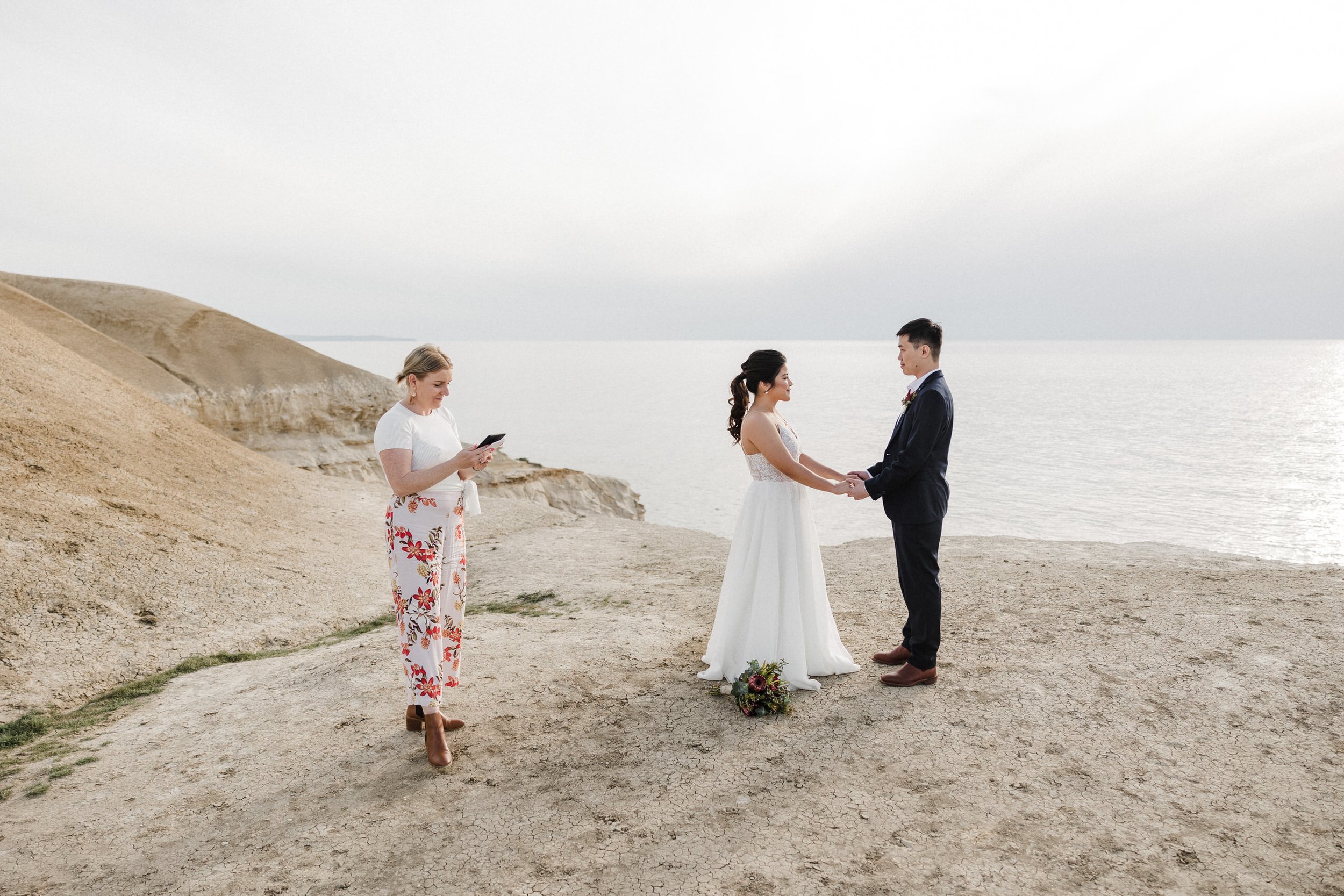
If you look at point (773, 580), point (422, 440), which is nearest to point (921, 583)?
point (773, 580)

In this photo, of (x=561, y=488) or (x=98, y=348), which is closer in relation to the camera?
(x=98, y=348)

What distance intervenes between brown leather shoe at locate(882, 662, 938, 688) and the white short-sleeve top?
378 cm

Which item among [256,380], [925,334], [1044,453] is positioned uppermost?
[256,380]

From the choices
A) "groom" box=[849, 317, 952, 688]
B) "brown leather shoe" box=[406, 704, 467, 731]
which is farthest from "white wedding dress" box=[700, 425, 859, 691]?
"brown leather shoe" box=[406, 704, 467, 731]

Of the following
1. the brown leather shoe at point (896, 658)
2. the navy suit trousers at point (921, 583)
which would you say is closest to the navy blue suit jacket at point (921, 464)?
the navy suit trousers at point (921, 583)

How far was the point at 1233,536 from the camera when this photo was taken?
2867cm

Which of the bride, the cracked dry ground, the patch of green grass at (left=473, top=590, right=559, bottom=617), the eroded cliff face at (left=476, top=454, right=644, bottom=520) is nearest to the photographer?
the cracked dry ground

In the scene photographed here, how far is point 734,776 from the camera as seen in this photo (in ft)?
15.6

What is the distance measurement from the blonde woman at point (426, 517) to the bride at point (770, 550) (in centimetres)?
225

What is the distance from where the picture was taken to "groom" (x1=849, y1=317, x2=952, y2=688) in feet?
18.5

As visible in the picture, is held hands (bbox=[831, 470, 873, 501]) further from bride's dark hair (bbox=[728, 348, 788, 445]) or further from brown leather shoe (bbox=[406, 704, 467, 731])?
brown leather shoe (bbox=[406, 704, 467, 731])

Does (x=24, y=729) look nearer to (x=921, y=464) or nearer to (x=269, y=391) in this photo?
(x=921, y=464)

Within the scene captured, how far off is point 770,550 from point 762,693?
111cm

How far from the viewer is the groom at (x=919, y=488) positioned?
18.5ft
